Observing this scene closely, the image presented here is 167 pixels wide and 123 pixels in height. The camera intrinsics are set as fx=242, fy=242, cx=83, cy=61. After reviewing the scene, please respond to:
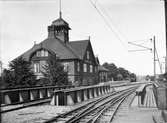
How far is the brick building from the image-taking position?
152 feet

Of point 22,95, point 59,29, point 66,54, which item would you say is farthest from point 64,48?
point 22,95

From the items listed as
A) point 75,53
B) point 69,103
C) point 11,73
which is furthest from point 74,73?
point 69,103

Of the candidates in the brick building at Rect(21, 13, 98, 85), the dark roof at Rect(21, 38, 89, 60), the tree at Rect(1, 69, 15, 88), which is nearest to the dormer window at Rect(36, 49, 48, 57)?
the brick building at Rect(21, 13, 98, 85)

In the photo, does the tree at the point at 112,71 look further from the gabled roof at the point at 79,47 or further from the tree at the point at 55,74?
the tree at the point at 55,74

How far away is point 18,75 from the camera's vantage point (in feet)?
91.0

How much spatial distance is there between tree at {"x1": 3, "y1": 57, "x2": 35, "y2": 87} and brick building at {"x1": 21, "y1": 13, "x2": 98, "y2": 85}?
16000mm

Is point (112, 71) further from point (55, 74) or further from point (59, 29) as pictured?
point (55, 74)

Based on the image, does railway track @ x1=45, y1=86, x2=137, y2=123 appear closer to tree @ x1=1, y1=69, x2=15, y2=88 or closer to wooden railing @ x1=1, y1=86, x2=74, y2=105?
wooden railing @ x1=1, y1=86, x2=74, y2=105

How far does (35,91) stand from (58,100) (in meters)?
3.76

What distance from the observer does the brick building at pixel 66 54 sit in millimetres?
46312

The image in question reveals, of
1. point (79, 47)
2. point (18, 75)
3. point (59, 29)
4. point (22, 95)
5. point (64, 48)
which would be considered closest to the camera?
point (22, 95)

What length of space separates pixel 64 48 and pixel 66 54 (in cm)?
230

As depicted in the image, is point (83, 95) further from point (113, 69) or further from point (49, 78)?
point (113, 69)

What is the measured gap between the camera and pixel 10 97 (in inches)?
705
